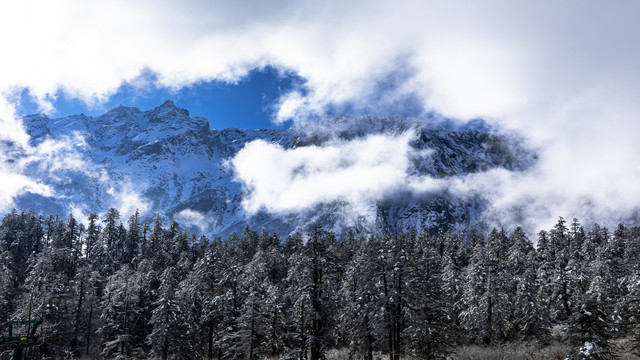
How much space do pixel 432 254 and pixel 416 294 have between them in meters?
31.1

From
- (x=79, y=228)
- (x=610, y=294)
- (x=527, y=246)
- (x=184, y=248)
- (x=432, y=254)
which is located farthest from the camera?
(x=79, y=228)

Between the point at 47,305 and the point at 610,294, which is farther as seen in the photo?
the point at 610,294

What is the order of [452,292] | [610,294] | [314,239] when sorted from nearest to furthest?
[314,239], [610,294], [452,292]

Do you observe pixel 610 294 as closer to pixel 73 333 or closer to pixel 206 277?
pixel 206 277

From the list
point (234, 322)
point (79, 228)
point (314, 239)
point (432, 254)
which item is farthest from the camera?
point (79, 228)

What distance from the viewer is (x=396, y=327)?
110ft

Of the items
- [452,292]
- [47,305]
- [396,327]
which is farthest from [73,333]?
[452,292]

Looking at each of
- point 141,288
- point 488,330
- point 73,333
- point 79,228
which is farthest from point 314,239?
point 79,228

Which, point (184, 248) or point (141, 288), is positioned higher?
point (184, 248)

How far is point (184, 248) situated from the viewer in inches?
3258

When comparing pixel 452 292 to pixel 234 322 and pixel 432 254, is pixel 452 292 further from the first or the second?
pixel 234 322

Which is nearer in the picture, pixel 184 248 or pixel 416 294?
pixel 416 294

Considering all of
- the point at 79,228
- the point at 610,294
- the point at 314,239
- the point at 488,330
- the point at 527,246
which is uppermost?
the point at 79,228

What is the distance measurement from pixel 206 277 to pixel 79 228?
200 ft
